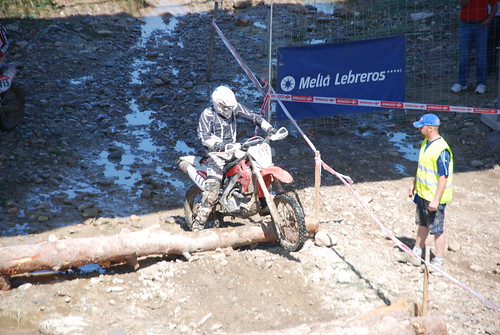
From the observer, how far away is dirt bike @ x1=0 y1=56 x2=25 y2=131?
9.28 metres

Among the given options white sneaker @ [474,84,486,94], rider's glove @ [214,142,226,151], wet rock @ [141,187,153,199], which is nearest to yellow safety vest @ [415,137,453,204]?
rider's glove @ [214,142,226,151]

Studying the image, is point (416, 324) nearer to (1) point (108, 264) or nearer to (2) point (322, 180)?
(1) point (108, 264)

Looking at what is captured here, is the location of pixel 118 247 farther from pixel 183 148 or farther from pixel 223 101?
pixel 183 148

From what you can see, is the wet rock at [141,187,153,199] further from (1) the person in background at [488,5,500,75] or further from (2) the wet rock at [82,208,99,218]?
(1) the person in background at [488,5,500,75]

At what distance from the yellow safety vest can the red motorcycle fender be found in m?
1.42

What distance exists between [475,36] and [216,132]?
643 centimetres

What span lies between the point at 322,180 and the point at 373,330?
404 cm

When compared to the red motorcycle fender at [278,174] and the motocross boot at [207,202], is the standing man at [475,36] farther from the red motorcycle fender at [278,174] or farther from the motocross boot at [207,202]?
the motocross boot at [207,202]

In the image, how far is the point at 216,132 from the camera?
6785 mm

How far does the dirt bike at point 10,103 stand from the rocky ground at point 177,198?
0.21m

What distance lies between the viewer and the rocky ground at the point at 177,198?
5.59 metres

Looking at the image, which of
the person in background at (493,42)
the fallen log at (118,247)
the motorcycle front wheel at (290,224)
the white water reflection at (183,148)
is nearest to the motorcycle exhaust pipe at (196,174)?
the fallen log at (118,247)

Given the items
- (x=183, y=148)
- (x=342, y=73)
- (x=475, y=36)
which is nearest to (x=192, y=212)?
(x=183, y=148)

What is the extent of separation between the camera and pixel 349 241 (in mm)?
6855
